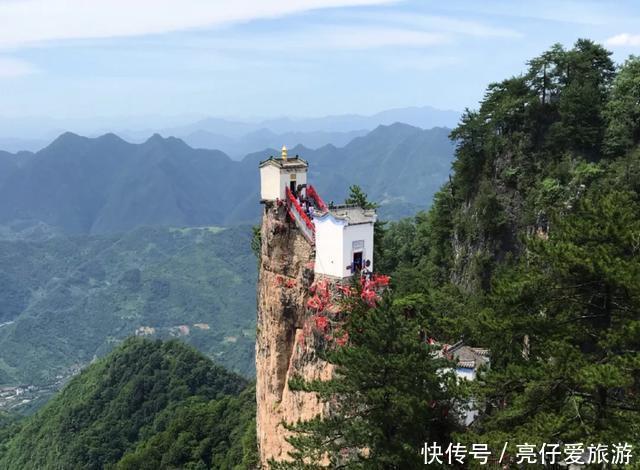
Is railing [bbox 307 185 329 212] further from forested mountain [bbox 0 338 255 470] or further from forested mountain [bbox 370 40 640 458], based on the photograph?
forested mountain [bbox 0 338 255 470]

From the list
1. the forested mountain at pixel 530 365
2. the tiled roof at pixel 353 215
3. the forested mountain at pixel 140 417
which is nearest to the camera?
the forested mountain at pixel 530 365

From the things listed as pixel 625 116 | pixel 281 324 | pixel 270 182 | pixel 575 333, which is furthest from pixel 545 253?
pixel 625 116

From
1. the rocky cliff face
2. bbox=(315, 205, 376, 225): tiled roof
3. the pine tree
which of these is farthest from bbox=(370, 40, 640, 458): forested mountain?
the rocky cliff face

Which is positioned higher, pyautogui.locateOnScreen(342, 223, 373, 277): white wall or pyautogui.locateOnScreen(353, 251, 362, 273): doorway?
pyautogui.locateOnScreen(342, 223, 373, 277): white wall

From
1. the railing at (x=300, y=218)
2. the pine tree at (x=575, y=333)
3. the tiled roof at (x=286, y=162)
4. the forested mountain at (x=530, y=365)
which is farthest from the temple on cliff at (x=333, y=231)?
the pine tree at (x=575, y=333)

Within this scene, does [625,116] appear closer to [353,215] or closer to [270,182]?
[353,215]

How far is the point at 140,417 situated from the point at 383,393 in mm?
65059

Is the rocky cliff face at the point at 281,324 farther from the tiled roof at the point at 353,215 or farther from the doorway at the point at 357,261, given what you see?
the tiled roof at the point at 353,215

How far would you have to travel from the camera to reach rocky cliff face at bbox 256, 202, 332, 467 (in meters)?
24.9

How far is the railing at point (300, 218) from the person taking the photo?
25291 mm

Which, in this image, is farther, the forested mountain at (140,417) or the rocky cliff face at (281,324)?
the forested mountain at (140,417)

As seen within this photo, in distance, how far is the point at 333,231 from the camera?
23.0 metres

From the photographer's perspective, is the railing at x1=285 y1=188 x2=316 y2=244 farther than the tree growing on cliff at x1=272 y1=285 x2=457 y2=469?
Yes

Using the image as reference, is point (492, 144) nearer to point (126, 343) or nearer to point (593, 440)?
point (593, 440)
